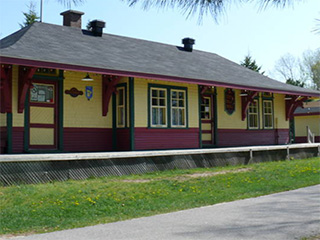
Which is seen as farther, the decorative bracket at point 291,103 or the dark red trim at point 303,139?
the dark red trim at point 303,139

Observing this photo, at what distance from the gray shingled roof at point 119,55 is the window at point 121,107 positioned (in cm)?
106

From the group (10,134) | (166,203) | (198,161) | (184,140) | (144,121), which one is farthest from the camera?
(184,140)

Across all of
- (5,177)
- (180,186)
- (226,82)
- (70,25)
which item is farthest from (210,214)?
(70,25)

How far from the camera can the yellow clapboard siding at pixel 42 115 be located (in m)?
12.8

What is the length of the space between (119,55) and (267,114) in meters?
8.24

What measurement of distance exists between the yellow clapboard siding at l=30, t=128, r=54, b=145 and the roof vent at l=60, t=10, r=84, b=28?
6.06 meters

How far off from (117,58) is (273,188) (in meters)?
7.72

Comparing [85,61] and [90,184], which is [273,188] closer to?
[90,184]

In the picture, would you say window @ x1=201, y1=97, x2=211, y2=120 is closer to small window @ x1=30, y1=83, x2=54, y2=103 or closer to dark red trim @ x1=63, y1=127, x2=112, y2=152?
dark red trim @ x1=63, y1=127, x2=112, y2=152

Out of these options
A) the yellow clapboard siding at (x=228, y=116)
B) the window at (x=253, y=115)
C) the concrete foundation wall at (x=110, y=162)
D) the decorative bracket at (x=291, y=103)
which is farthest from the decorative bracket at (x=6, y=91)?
the decorative bracket at (x=291, y=103)

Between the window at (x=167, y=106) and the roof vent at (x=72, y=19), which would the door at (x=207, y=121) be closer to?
the window at (x=167, y=106)

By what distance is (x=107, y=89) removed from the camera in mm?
14141

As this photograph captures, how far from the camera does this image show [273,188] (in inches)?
362

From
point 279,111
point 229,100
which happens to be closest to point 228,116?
point 229,100
